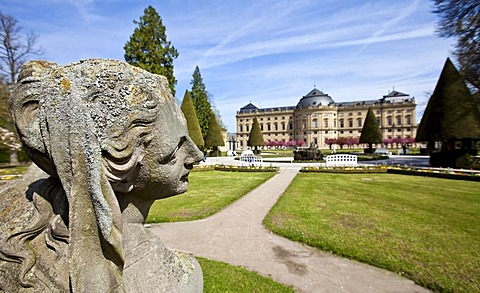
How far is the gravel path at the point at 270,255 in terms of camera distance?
11.7 ft

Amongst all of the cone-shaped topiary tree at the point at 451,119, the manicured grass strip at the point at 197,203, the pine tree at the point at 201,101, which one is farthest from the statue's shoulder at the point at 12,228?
the pine tree at the point at 201,101

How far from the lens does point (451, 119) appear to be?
17000 millimetres

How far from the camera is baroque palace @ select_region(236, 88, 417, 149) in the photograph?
68812 millimetres

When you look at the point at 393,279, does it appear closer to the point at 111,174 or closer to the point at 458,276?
the point at 458,276

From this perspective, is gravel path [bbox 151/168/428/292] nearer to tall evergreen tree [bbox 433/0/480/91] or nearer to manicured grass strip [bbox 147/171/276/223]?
manicured grass strip [bbox 147/171/276/223]

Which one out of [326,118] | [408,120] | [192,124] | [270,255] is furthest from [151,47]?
[408,120]

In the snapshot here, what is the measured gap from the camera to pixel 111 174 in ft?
4.26

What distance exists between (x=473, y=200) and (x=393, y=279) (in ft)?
23.1

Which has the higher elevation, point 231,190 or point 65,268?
point 65,268

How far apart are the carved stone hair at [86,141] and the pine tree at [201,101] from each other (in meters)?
32.2

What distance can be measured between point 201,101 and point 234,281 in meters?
35.6

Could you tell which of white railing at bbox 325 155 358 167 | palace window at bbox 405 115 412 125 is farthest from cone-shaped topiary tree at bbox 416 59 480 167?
palace window at bbox 405 115 412 125

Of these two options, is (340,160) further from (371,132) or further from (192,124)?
(371,132)

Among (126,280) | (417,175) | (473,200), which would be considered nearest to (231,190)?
(473,200)
